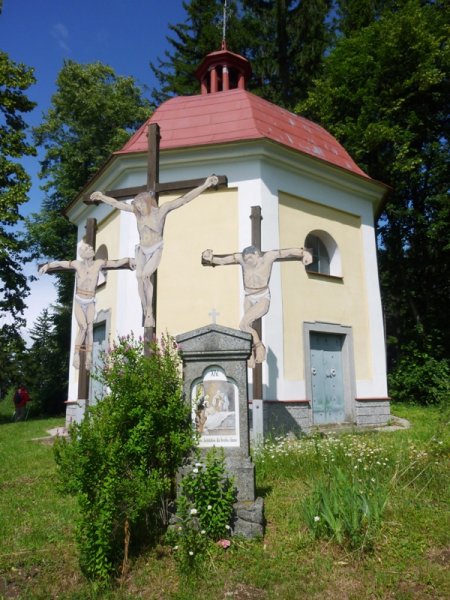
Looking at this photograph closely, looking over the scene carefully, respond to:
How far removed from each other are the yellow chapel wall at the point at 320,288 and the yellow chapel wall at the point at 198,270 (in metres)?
1.05

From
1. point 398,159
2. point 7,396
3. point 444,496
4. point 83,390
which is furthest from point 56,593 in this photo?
point 7,396

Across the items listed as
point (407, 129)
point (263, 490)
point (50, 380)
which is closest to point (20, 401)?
point (50, 380)

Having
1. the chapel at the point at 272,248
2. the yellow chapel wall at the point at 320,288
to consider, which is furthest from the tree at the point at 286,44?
the yellow chapel wall at the point at 320,288

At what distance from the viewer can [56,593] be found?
329cm

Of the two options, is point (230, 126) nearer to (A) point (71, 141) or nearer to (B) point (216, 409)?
(B) point (216, 409)

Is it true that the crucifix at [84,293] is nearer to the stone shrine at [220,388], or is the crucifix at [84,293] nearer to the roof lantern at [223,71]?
the stone shrine at [220,388]

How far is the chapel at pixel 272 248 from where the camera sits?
9.49 meters

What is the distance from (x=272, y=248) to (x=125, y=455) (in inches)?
257

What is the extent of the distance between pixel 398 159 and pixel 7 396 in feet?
82.8

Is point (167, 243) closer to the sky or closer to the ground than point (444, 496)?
closer to the sky

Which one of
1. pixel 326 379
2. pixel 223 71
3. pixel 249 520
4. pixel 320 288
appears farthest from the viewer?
pixel 223 71

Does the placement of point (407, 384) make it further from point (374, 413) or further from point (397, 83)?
point (397, 83)

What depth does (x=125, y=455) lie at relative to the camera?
3705 millimetres

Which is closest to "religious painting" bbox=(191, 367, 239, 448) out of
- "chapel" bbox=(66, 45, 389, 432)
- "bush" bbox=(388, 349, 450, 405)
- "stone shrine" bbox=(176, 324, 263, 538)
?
"stone shrine" bbox=(176, 324, 263, 538)
